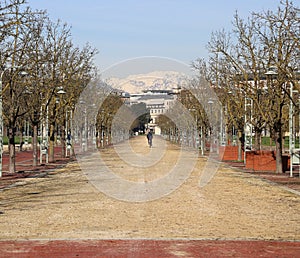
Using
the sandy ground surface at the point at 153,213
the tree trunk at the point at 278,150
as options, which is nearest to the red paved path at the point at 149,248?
the sandy ground surface at the point at 153,213

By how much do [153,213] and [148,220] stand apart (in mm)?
1600

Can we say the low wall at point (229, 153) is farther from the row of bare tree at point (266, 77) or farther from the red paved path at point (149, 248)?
the red paved path at point (149, 248)

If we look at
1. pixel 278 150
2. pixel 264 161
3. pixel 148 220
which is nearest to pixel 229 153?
pixel 264 161

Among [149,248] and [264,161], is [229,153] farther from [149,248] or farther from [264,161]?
[149,248]

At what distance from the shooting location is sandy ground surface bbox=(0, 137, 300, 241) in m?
14.8

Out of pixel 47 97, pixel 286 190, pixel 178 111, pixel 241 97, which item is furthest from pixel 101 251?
pixel 178 111

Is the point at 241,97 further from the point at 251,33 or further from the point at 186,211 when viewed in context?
the point at 186,211

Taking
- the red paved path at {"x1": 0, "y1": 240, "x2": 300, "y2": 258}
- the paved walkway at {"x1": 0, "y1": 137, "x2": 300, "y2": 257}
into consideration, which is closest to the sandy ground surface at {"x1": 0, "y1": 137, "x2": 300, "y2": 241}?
the paved walkway at {"x1": 0, "y1": 137, "x2": 300, "y2": 257}

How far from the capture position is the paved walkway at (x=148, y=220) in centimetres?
1275

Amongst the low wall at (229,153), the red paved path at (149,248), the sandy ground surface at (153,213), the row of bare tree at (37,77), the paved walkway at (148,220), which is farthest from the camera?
the low wall at (229,153)

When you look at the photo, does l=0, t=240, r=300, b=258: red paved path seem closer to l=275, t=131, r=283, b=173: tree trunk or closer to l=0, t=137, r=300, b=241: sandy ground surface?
l=0, t=137, r=300, b=241: sandy ground surface

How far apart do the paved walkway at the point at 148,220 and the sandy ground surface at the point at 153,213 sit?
0.07 feet

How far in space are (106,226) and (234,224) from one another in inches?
129

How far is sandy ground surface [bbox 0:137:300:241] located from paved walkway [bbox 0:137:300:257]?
0.07ft
